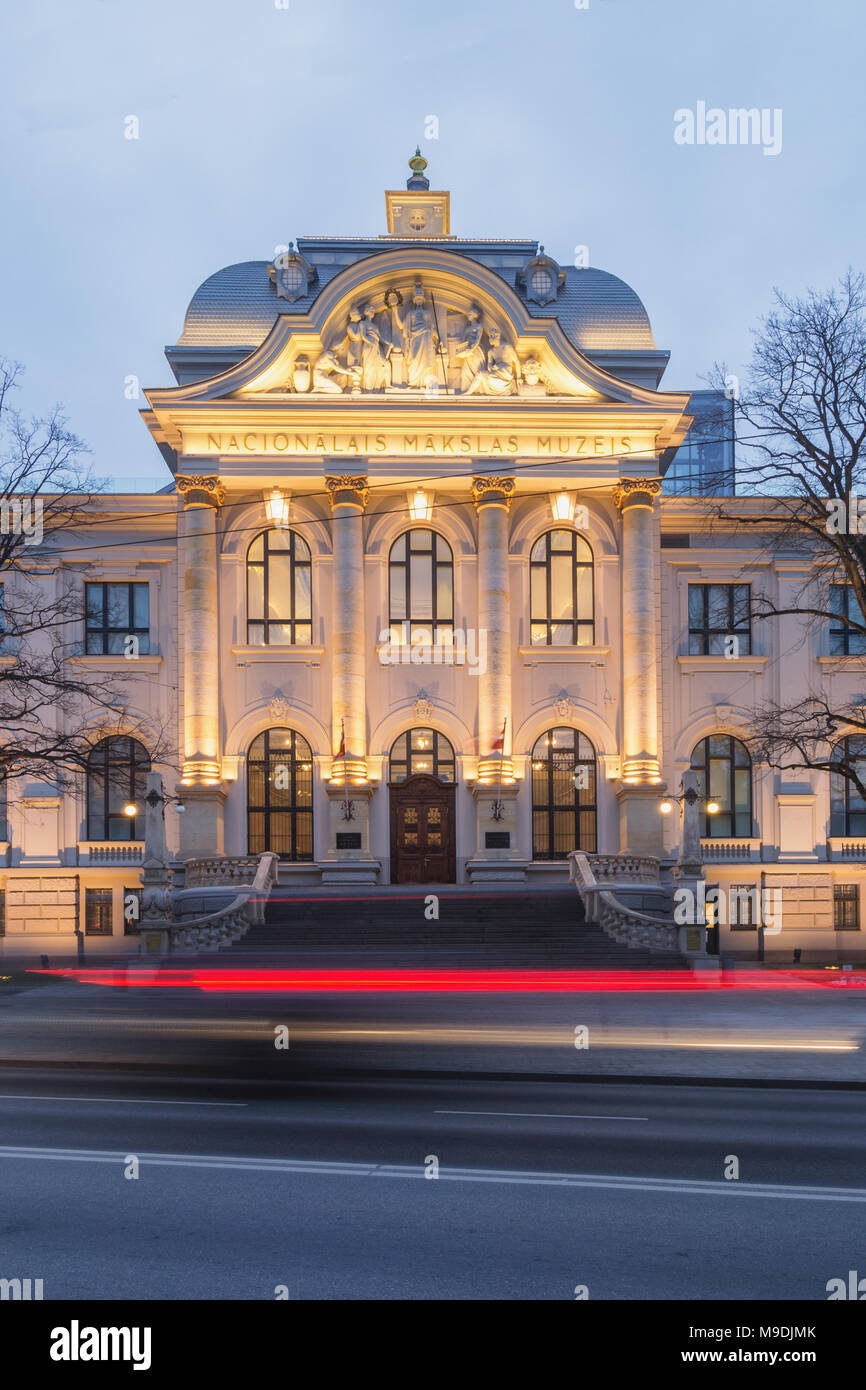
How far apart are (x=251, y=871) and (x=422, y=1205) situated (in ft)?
98.3

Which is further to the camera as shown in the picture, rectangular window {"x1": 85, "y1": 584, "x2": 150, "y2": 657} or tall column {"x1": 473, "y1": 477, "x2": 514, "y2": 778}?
rectangular window {"x1": 85, "y1": 584, "x2": 150, "y2": 657}

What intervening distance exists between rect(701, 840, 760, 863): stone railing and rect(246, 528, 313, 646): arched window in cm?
1418

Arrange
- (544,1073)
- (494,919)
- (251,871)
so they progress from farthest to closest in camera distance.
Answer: (251,871), (494,919), (544,1073)

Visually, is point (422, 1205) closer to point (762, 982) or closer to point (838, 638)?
point (762, 982)

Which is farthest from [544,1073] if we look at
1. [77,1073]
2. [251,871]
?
[251,871]

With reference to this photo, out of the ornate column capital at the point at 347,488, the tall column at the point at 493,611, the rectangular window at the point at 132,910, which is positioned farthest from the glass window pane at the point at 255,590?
the rectangular window at the point at 132,910

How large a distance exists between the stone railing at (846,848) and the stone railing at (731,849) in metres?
2.48

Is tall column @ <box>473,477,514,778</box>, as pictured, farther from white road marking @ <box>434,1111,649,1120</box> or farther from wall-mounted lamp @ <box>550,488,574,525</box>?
white road marking @ <box>434,1111,649,1120</box>

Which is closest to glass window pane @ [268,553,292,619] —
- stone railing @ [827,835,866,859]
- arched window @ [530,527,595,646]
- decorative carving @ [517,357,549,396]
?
arched window @ [530,527,595,646]

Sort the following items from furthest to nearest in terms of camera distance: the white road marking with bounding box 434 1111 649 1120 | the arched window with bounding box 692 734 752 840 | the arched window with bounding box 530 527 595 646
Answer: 1. the arched window with bounding box 692 734 752 840
2. the arched window with bounding box 530 527 595 646
3. the white road marking with bounding box 434 1111 649 1120

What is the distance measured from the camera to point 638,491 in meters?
41.8

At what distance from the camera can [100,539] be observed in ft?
142

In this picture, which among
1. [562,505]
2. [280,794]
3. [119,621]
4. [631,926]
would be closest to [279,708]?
[280,794]

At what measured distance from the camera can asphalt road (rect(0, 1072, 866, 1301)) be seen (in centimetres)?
728
